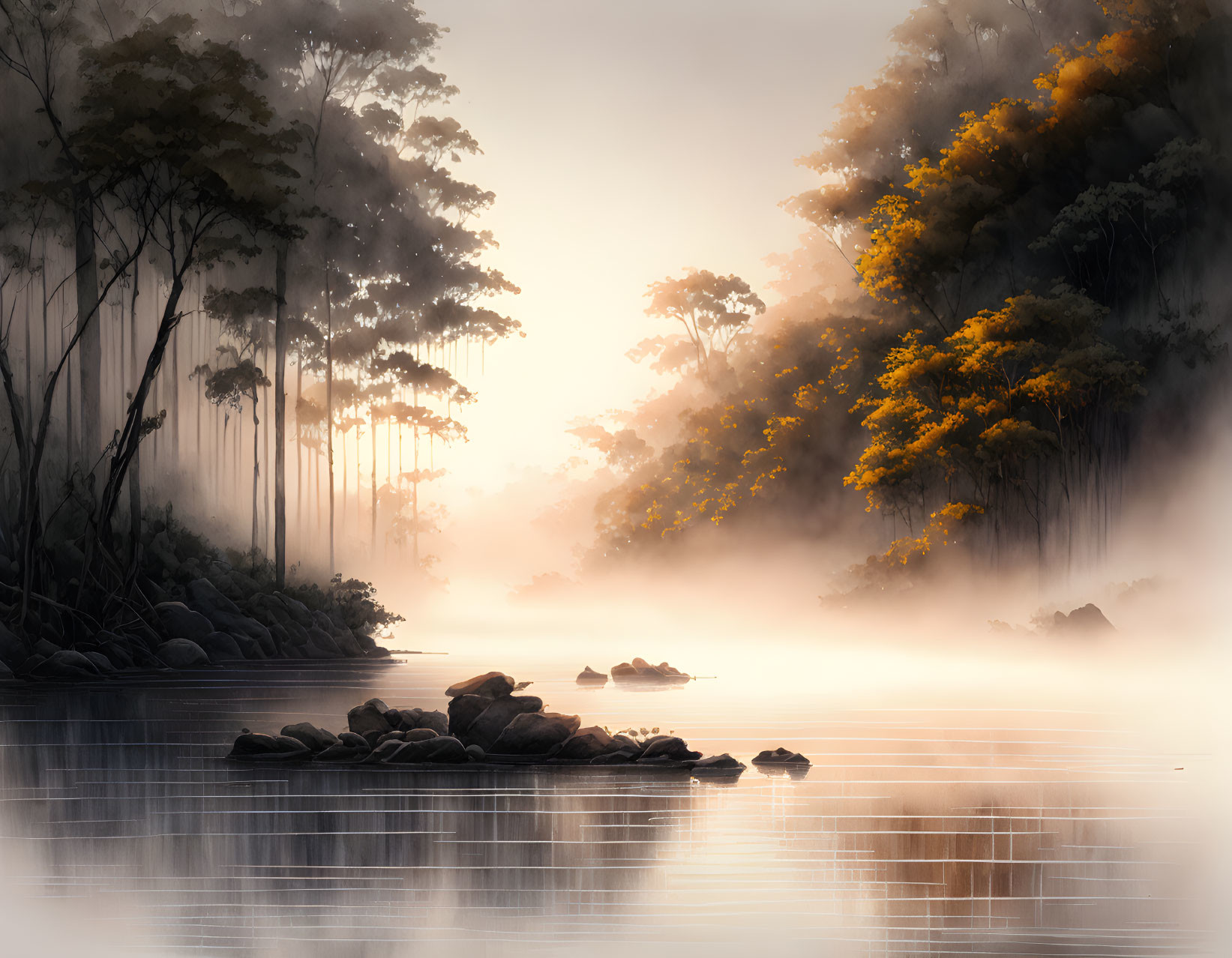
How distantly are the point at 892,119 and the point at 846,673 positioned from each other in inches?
316

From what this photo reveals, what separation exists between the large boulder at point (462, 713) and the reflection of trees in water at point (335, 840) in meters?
0.64

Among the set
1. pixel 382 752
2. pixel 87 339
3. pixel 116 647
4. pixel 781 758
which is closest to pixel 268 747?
pixel 382 752

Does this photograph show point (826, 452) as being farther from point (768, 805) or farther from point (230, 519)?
point (768, 805)

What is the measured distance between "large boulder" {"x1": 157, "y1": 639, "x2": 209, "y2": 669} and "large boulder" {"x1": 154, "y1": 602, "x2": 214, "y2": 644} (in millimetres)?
175

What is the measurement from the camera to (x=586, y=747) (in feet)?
20.7

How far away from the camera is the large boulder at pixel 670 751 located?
6.11 meters

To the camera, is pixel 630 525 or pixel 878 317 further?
pixel 630 525

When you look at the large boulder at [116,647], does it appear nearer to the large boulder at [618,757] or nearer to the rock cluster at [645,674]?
the rock cluster at [645,674]

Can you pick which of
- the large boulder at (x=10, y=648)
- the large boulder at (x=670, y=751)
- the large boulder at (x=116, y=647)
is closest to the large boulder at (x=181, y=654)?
the large boulder at (x=116, y=647)

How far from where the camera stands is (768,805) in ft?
16.5

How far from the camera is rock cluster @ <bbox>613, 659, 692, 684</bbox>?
10469 mm

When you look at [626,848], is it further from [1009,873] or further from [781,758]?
[781,758]

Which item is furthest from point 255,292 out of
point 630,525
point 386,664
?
point 630,525

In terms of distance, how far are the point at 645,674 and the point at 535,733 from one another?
428 centimetres
